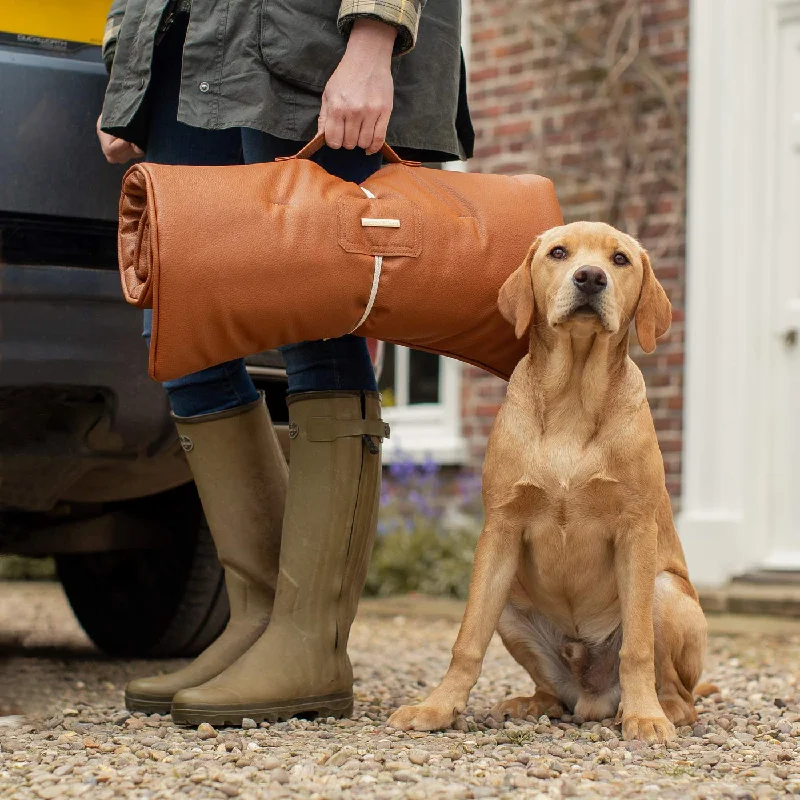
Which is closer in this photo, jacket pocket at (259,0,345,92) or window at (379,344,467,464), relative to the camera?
jacket pocket at (259,0,345,92)

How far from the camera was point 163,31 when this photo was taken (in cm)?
262

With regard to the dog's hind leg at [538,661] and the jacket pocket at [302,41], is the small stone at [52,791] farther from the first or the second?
the jacket pocket at [302,41]

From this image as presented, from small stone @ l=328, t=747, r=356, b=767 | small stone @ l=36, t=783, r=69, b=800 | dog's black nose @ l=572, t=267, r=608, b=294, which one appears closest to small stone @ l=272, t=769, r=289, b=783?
small stone @ l=328, t=747, r=356, b=767

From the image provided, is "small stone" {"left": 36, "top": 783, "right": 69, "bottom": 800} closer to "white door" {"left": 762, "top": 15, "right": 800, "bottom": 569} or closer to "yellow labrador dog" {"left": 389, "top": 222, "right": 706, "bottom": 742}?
"yellow labrador dog" {"left": 389, "top": 222, "right": 706, "bottom": 742}

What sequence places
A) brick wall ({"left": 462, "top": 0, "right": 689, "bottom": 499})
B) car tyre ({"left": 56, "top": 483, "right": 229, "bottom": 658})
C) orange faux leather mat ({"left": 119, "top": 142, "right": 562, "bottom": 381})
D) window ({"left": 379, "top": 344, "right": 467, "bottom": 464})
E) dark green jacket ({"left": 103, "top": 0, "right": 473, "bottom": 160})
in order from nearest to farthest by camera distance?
orange faux leather mat ({"left": 119, "top": 142, "right": 562, "bottom": 381}), dark green jacket ({"left": 103, "top": 0, "right": 473, "bottom": 160}), car tyre ({"left": 56, "top": 483, "right": 229, "bottom": 658}), brick wall ({"left": 462, "top": 0, "right": 689, "bottom": 499}), window ({"left": 379, "top": 344, "right": 467, "bottom": 464})

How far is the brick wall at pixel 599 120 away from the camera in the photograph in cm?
627

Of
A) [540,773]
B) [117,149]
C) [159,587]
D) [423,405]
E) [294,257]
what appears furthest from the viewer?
[423,405]

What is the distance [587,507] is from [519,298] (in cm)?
46

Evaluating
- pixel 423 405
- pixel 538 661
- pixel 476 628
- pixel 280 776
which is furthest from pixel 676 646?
pixel 423 405

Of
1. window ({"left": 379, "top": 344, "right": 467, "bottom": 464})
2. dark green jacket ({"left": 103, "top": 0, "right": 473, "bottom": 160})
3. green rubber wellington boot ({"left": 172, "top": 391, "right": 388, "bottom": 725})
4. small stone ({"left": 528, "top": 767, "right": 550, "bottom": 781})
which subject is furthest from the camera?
window ({"left": 379, "top": 344, "right": 467, "bottom": 464})

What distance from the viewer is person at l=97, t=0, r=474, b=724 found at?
2.53 m

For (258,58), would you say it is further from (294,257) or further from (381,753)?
(381,753)

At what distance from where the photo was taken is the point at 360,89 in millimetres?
2498

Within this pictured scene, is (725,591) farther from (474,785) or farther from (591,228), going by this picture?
(474,785)
